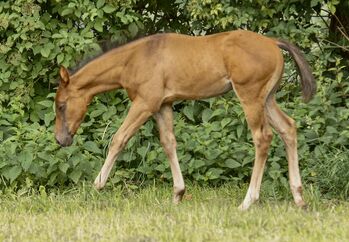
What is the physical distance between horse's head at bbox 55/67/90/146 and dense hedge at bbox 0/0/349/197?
23.3 inches

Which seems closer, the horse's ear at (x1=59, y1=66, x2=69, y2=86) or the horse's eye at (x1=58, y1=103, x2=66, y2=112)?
the horse's ear at (x1=59, y1=66, x2=69, y2=86)

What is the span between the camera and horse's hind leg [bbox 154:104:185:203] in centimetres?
872

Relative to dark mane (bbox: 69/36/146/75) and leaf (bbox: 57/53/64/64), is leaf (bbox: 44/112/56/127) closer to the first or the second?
leaf (bbox: 57/53/64/64)

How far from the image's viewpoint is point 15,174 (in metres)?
9.27

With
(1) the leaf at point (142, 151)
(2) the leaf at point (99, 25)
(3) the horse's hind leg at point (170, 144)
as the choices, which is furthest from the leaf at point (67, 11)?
(3) the horse's hind leg at point (170, 144)

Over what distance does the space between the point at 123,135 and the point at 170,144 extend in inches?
23.3

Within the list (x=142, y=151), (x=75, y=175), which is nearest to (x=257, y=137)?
(x=142, y=151)

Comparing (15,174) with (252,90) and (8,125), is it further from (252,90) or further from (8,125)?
(252,90)

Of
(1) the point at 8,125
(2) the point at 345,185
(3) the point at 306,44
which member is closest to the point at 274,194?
(2) the point at 345,185

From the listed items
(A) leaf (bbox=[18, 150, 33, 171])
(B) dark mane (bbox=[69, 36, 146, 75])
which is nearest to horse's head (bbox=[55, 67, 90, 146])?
(B) dark mane (bbox=[69, 36, 146, 75])

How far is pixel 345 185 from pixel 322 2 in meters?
2.54

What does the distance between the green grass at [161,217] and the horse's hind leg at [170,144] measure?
5.9 inches

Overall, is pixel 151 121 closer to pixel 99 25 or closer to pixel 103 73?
pixel 99 25

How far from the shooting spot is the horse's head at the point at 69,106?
8.76 m
